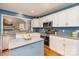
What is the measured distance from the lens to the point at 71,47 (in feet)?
5.90

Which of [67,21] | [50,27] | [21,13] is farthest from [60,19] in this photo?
[21,13]

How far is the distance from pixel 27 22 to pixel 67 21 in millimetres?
993

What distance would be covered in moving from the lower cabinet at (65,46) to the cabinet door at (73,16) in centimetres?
41

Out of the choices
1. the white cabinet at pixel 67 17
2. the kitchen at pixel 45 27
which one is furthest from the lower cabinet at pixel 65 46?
the white cabinet at pixel 67 17

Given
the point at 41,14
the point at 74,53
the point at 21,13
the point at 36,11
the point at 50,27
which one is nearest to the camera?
the point at 74,53

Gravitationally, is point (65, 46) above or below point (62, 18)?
below

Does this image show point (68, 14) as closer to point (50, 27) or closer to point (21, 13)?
point (50, 27)

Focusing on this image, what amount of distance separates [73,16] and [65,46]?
2.38 feet

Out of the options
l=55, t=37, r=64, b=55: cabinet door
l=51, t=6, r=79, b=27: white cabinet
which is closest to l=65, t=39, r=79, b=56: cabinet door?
l=55, t=37, r=64, b=55: cabinet door

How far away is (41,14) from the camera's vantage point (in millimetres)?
2479

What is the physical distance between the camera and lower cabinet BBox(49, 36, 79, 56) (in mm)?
1716

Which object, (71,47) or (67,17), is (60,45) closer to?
(71,47)

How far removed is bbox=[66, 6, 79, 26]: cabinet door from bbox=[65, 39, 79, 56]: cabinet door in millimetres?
403

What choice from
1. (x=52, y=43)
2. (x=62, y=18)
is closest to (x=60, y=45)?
(x=52, y=43)
